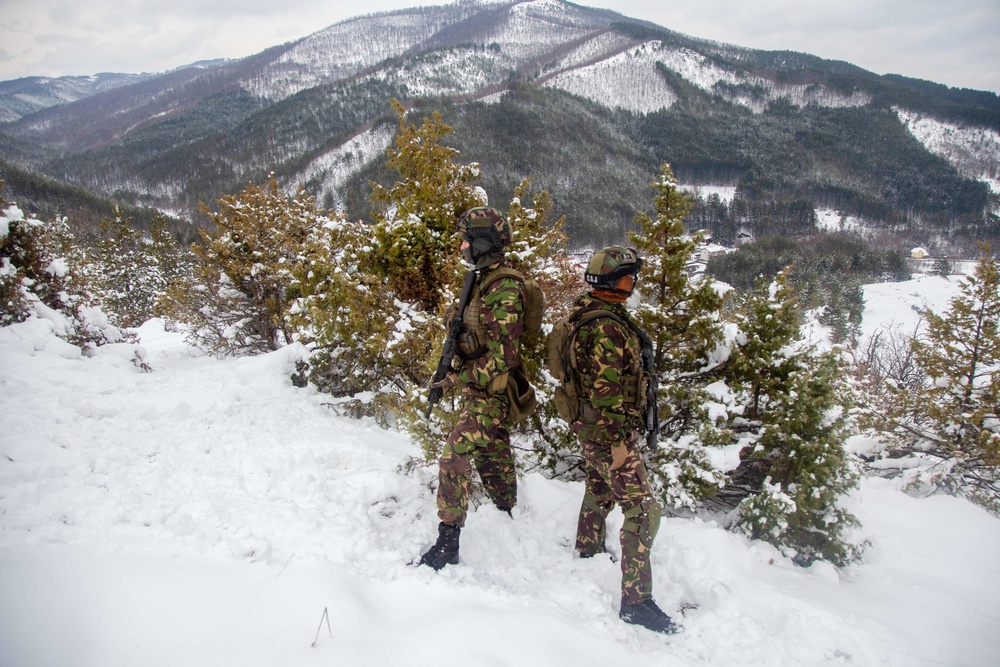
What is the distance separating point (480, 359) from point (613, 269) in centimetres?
118

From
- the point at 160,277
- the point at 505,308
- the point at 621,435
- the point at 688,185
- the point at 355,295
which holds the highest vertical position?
the point at 688,185

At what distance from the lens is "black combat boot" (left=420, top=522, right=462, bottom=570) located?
335cm

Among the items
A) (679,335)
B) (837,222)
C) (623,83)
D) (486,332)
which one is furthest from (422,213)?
(623,83)

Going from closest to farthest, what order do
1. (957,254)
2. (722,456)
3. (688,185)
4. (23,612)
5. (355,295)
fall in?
(23,612)
(722,456)
(355,295)
(957,254)
(688,185)

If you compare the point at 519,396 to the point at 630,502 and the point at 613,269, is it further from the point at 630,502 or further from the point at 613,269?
the point at 613,269

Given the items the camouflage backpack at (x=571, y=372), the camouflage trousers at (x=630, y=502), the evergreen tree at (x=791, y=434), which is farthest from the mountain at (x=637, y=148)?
the camouflage trousers at (x=630, y=502)

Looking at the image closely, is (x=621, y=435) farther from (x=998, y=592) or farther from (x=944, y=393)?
(x=944, y=393)

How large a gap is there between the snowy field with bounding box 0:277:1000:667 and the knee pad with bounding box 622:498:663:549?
0.56 m

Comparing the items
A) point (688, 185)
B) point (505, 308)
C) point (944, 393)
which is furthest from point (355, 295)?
point (688, 185)

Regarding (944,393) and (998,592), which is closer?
(998,592)

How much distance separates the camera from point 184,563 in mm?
2885

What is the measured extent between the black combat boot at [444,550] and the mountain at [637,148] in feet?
302

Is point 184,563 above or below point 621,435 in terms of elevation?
below

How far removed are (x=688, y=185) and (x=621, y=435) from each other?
15551 centimetres
